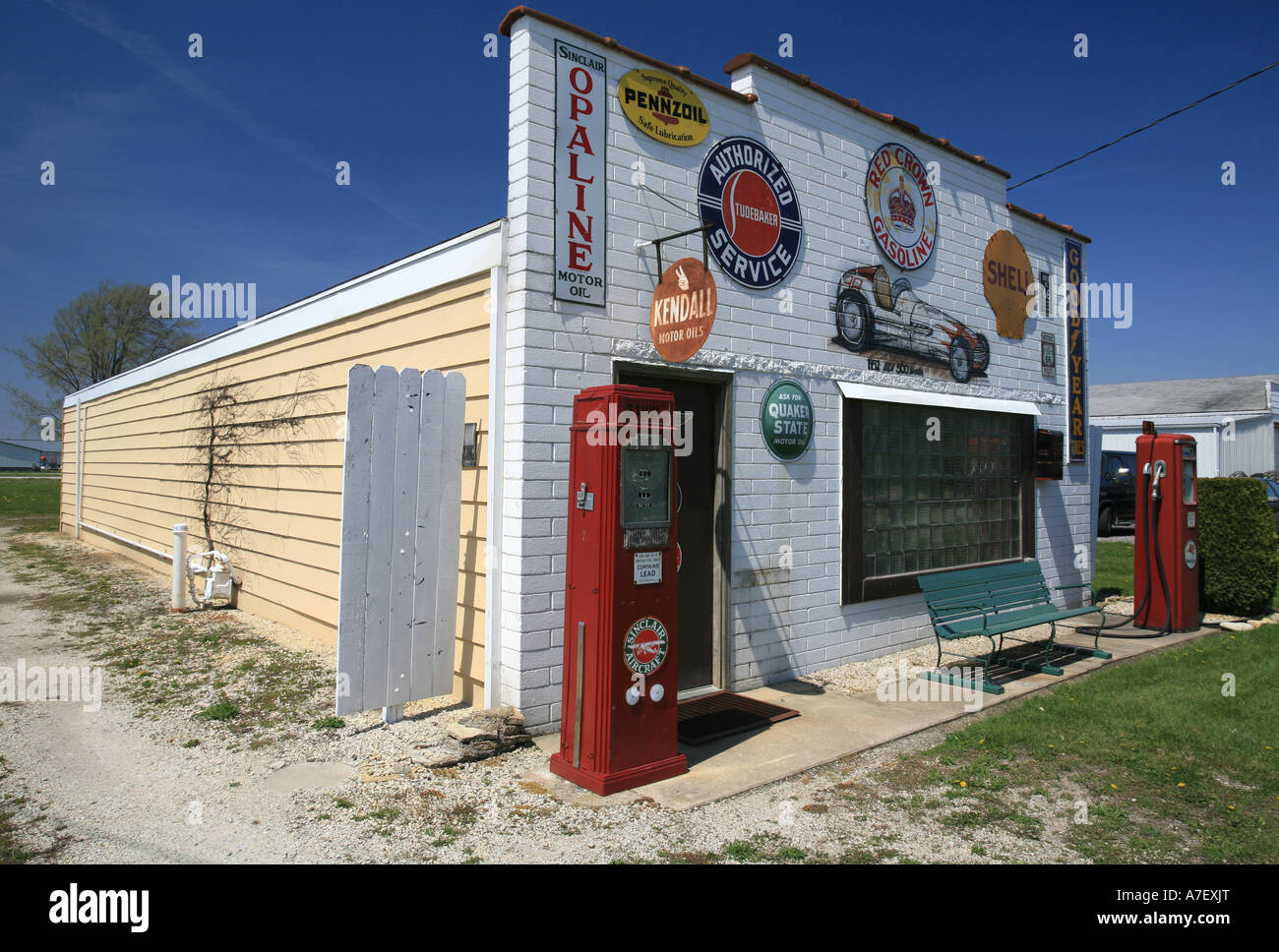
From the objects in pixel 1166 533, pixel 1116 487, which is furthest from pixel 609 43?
pixel 1116 487

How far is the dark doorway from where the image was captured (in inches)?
240

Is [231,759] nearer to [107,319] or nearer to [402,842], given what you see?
[402,842]

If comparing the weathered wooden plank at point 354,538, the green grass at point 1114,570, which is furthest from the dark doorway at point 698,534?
the green grass at point 1114,570

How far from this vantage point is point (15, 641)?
25.7ft

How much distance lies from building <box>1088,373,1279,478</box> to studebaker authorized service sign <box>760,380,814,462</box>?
23559 mm

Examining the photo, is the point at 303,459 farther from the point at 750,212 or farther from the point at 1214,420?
the point at 1214,420

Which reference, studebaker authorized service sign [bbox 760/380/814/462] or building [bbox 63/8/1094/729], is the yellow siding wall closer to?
building [bbox 63/8/1094/729]

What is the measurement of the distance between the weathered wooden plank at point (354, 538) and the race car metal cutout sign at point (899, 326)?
13.7 ft

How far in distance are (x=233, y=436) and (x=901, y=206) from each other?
8.14 metres

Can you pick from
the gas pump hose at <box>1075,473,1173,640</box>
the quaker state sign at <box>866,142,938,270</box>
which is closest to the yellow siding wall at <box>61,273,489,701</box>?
the quaker state sign at <box>866,142,938,270</box>

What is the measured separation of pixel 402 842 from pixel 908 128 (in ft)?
25.1

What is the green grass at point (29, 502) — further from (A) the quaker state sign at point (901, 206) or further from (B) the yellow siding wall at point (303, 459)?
(A) the quaker state sign at point (901, 206)

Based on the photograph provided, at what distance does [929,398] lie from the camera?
8.00 meters

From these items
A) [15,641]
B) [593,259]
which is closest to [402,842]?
[593,259]
